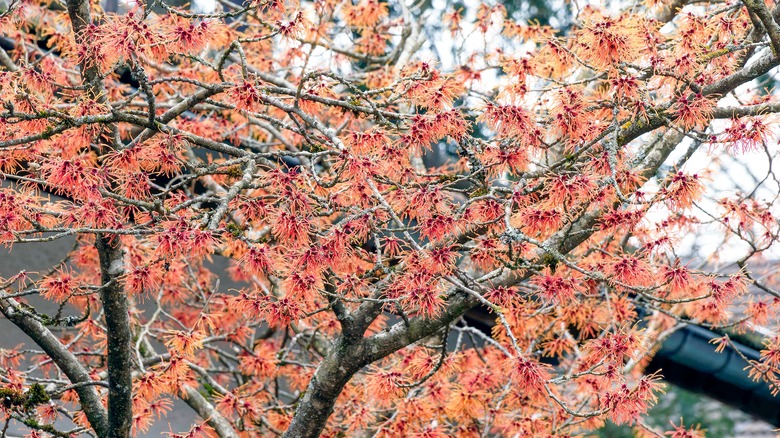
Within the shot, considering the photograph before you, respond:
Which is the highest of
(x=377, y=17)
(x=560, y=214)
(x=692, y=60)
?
(x=377, y=17)

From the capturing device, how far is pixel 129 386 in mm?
3434

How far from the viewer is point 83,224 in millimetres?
3115

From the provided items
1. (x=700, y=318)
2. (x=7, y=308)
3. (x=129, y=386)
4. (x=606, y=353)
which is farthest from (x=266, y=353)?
(x=700, y=318)

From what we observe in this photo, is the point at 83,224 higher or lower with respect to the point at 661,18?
lower

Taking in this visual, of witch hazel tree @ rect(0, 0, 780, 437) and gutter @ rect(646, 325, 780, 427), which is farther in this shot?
gutter @ rect(646, 325, 780, 427)

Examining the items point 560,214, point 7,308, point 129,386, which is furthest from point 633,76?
point 7,308

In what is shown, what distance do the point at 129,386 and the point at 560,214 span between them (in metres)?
1.88

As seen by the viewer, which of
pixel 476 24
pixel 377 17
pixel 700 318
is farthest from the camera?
pixel 377 17

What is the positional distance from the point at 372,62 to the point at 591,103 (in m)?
3.00

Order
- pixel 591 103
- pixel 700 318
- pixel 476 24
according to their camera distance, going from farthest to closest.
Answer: pixel 476 24
pixel 700 318
pixel 591 103

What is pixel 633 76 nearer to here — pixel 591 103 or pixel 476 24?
pixel 591 103

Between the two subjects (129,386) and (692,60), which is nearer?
(692,60)

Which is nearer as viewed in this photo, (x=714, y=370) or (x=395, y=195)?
(x=395, y=195)

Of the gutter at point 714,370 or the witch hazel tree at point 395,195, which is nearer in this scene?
the witch hazel tree at point 395,195
